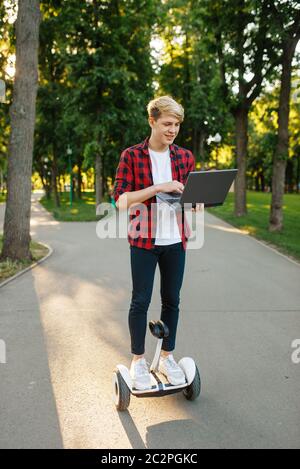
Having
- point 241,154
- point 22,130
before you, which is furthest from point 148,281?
point 241,154

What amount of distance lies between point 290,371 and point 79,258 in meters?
6.47

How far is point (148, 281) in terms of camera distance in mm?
3359

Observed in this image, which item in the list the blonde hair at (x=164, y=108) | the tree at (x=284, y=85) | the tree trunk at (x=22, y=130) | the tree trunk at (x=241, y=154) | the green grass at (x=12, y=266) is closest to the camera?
the blonde hair at (x=164, y=108)

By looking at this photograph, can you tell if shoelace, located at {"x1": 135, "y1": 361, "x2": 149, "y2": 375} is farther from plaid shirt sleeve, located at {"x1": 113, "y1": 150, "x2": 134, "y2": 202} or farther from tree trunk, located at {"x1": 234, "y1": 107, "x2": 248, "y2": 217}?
tree trunk, located at {"x1": 234, "y1": 107, "x2": 248, "y2": 217}

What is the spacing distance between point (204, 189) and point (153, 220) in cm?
53

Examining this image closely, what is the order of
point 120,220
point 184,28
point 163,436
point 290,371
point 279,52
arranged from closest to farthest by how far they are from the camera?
point 163,436 < point 290,371 < point 279,52 < point 120,220 < point 184,28

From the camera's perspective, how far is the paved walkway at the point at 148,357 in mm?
2963

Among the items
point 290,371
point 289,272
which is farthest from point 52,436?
point 289,272

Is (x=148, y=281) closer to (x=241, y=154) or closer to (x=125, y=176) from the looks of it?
(x=125, y=176)

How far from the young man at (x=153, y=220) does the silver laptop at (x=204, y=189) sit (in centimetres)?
19

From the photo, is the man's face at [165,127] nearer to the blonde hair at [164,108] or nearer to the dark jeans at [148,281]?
the blonde hair at [164,108]

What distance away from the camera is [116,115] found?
1891 centimetres

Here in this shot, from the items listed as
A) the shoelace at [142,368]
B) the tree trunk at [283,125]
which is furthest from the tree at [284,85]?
the shoelace at [142,368]
